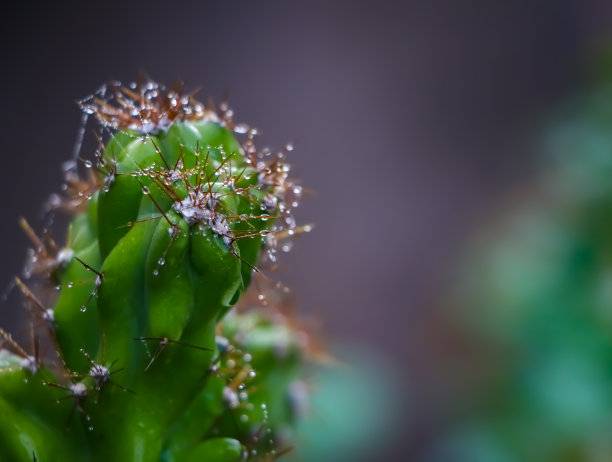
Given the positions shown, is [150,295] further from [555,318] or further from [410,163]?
[410,163]

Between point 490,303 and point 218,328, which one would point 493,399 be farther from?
point 218,328

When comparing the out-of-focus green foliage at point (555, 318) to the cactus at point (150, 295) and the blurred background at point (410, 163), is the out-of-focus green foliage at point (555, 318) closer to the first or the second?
the blurred background at point (410, 163)

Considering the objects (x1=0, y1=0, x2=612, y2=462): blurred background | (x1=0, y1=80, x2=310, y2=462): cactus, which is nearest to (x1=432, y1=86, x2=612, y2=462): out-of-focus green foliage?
(x1=0, y1=0, x2=612, y2=462): blurred background

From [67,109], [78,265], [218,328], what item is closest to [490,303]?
[218,328]

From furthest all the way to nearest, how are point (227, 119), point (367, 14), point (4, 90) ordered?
1. point (367, 14)
2. point (4, 90)
3. point (227, 119)

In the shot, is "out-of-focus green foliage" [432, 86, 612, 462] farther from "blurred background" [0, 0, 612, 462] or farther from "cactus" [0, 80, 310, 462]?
"cactus" [0, 80, 310, 462]
